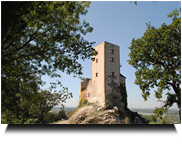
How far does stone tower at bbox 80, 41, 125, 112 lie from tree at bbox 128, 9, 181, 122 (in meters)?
9.43

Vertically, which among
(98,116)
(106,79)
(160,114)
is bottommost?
(98,116)

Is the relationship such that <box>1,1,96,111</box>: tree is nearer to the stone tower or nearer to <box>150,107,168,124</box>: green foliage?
<box>150,107,168,124</box>: green foliage

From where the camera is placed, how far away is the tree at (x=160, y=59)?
43.8ft

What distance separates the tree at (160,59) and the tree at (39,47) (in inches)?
389

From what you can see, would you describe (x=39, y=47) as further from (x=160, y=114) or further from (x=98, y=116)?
(x=98, y=116)

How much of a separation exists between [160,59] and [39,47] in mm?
14256

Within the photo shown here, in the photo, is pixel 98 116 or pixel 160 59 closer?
pixel 160 59

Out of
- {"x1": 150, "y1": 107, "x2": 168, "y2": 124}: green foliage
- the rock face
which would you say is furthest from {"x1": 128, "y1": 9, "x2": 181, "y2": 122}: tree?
the rock face

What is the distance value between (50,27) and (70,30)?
130 cm

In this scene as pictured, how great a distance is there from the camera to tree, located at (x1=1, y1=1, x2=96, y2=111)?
648 cm

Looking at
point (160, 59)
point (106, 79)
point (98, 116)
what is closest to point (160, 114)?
point (160, 59)

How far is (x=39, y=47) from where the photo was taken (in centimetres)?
745
